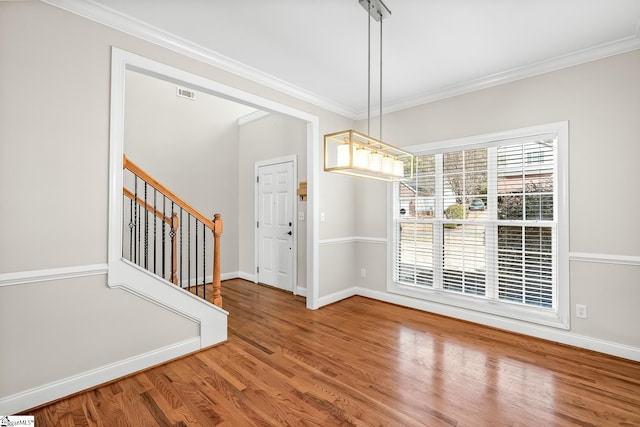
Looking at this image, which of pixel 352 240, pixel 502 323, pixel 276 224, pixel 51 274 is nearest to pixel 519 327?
pixel 502 323

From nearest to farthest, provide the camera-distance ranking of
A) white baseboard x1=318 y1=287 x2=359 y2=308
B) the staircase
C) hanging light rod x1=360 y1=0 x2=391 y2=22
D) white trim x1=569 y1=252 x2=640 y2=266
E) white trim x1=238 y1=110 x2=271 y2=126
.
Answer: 1. hanging light rod x1=360 y1=0 x2=391 y2=22
2. white trim x1=569 y1=252 x2=640 y2=266
3. the staircase
4. white baseboard x1=318 y1=287 x2=359 y2=308
5. white trim x1=238 y1=110 x2=271 y2=126

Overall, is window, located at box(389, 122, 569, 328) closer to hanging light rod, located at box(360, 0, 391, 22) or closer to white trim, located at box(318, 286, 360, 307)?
white trim, located at box(318, 286, 360, 307)

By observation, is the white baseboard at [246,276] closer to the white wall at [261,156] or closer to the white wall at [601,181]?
the white wall at [261,156]

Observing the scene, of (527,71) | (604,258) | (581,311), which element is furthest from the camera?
(527,71)

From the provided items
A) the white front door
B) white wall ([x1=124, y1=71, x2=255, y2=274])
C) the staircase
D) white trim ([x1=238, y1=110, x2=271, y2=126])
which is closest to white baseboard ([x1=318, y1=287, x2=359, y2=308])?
the white front door

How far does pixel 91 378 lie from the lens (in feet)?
7.30

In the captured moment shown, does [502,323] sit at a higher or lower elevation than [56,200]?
lower

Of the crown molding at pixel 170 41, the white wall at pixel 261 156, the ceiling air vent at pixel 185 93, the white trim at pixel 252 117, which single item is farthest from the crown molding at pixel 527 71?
the ceiling air vent at pixel 185 93

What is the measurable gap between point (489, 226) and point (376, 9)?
99.8 inches

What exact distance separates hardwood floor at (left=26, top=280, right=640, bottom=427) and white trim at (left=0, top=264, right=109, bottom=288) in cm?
85

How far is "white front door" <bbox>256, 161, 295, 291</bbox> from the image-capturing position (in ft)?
16.0

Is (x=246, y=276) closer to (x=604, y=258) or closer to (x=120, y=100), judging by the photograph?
(x=120, y=100)

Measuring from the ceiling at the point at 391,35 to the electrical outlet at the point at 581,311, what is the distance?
7.60 feet

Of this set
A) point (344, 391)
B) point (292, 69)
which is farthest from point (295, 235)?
point (344, 391)
